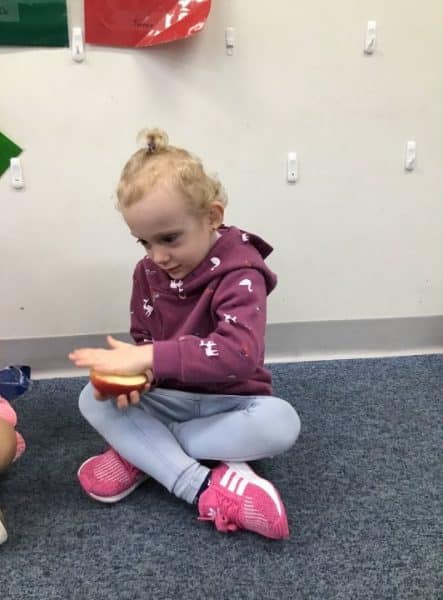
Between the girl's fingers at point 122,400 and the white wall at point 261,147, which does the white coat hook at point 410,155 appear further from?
the girl's fingers at point 122,400

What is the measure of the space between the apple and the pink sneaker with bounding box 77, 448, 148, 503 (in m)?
0.16

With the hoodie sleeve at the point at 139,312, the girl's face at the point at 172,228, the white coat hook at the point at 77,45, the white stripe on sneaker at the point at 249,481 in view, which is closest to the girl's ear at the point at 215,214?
the girl's face at the point at 172,228

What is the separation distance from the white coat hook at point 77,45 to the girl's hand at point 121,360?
556 millimetres

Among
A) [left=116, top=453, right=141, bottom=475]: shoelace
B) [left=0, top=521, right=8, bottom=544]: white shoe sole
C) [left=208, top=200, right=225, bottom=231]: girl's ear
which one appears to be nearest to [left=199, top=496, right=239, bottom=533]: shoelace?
[left=116, top=453, right=141, bottom=475]: shoelace

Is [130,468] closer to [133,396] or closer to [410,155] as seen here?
[133,396]

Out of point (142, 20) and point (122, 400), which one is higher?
point (142, 20)

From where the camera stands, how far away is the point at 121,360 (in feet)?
2.45

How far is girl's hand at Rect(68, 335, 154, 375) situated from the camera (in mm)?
745

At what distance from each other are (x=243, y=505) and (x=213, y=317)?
25 centimetres

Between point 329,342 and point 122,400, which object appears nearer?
point 122,400

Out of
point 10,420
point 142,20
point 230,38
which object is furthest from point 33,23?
point 10,420

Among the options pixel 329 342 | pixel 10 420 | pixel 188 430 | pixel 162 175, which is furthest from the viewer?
pixel 329 342

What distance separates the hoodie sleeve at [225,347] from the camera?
0.74 m

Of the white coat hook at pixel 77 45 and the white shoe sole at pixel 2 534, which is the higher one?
the white coat hook at pixel 77 45
